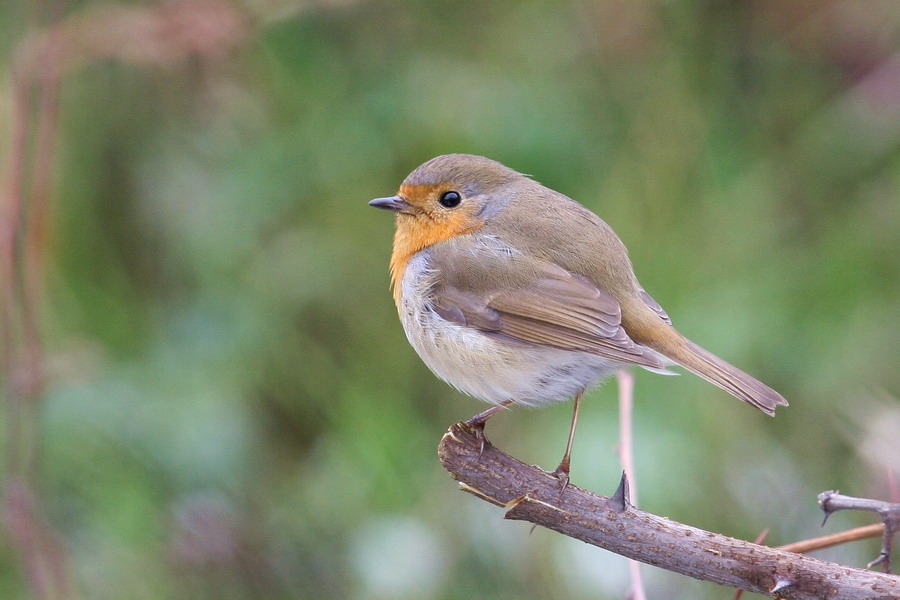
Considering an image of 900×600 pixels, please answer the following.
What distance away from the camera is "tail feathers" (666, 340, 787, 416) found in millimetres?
2688

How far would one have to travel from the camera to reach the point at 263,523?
3803 mm

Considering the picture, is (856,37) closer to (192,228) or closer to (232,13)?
(232,13)

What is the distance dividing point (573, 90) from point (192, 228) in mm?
1805

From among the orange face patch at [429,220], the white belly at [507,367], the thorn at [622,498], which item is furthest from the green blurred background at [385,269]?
the thorn at [622,498]

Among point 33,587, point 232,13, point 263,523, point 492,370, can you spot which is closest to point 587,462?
point 492,370

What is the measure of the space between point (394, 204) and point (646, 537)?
163cm

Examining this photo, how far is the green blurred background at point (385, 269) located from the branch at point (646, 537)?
1.11 metres

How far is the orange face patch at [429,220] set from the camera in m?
3.41

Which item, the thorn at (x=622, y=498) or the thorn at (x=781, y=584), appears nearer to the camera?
the thorn at (x=781, y=584)

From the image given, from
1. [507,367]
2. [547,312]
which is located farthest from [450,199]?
[507,367]

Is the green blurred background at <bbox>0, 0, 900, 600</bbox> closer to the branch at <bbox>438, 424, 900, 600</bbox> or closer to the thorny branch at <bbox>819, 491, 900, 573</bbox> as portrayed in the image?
the branch at <bbox>438, 424, 900, 600</bbox>

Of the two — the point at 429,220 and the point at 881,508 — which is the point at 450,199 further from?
the point at 881,508

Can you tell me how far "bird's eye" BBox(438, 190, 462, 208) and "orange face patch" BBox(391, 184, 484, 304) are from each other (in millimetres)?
13

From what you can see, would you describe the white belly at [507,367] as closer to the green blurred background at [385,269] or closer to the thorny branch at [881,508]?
the green blurred background at [385,269]
